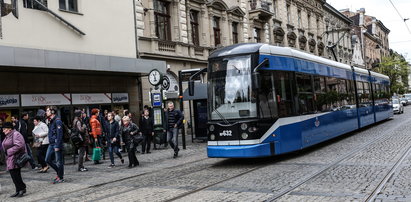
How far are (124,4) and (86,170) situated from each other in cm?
1055

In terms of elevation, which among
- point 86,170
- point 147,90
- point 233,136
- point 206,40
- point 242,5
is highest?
point 242,5

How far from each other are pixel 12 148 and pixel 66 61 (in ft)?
23.6

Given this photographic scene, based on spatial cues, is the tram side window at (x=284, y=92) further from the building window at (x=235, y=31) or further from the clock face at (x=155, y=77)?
the building window at (x=235, y=31)

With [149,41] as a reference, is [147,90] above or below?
below

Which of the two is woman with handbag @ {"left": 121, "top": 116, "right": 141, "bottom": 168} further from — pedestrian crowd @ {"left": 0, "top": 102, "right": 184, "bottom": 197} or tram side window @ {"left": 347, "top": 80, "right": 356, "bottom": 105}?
tram side window @ {"left": 347, "top": 80, "right": 356, "bottom": 105}

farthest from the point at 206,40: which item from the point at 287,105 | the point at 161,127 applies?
the point at 287,105

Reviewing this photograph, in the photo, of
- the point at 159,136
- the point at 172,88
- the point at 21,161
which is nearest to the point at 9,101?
the point at 159,136

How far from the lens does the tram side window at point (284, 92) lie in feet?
34.1

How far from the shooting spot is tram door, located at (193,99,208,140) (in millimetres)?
18453

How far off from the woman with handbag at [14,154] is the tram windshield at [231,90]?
452cm

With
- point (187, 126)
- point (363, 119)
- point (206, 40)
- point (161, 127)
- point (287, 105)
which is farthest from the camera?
point (206, 40)

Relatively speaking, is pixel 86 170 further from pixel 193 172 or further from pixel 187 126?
pixel 187 126

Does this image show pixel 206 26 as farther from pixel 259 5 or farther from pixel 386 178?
pixel 386 178

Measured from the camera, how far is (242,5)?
1173 inches
